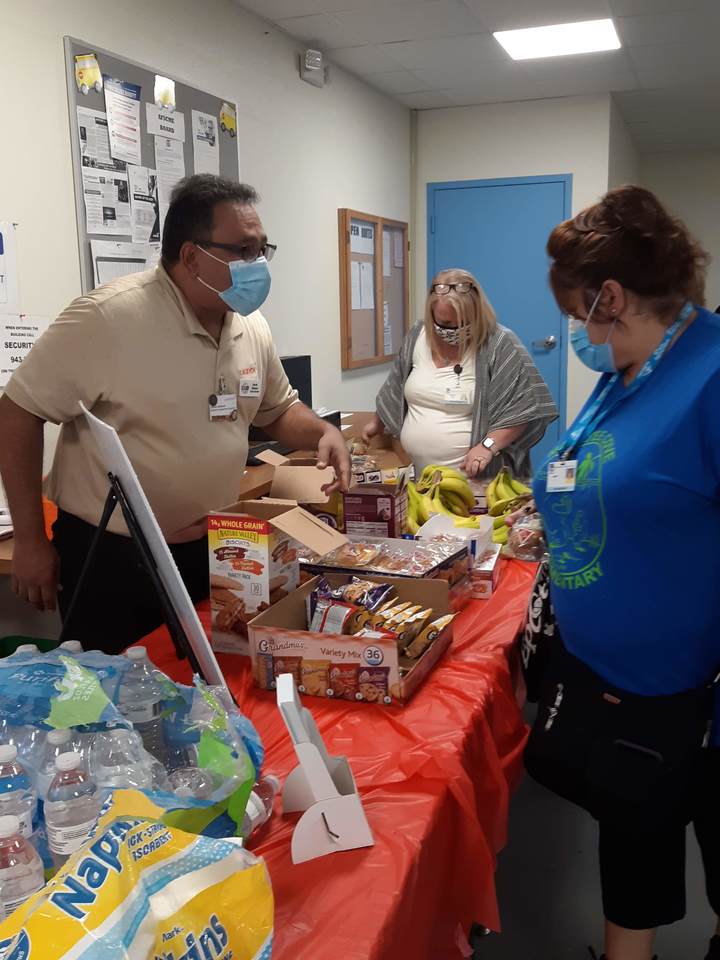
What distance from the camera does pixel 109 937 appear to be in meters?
0.67

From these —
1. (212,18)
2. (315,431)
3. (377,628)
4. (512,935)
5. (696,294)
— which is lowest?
(512,935)

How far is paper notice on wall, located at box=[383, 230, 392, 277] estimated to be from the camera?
5625 mm

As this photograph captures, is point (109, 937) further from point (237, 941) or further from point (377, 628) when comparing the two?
point (377, 628)

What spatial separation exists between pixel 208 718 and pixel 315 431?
1.36 metres

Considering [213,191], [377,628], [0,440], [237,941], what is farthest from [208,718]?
[213,191]

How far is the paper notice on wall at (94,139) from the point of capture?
2.79 meters

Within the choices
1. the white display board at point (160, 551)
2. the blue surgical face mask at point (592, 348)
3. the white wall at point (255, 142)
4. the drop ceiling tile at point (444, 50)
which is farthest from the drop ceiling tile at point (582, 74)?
the white display board at point (160, 551)

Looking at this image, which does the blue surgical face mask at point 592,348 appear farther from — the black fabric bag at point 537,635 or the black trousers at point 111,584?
the black trousers at point 111,584

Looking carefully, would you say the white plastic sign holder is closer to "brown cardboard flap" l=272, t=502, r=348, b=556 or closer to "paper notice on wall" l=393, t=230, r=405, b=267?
"brown cardboard flap" l=272, t=502, r=348, b=556

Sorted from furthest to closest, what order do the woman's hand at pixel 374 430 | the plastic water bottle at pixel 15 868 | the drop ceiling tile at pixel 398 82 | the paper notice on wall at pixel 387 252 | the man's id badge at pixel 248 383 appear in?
1. the paper notice on wall at pixel 387 252
2. the drop ceiling tile at pixel 398 82
3. the woman's hand at pixel 374 430
4. the man's id badge at pixel 248 383
5. the plastic water bottle at pixel 15 868

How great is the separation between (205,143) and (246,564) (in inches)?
98.0

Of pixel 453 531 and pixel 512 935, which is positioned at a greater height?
pixel 453 531

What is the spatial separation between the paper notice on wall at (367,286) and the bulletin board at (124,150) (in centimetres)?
191

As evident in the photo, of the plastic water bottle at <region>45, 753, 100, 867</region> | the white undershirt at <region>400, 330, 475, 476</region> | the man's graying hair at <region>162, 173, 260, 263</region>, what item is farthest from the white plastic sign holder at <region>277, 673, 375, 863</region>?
the white undershirt at <region>400, 330, 475, 476</region>
